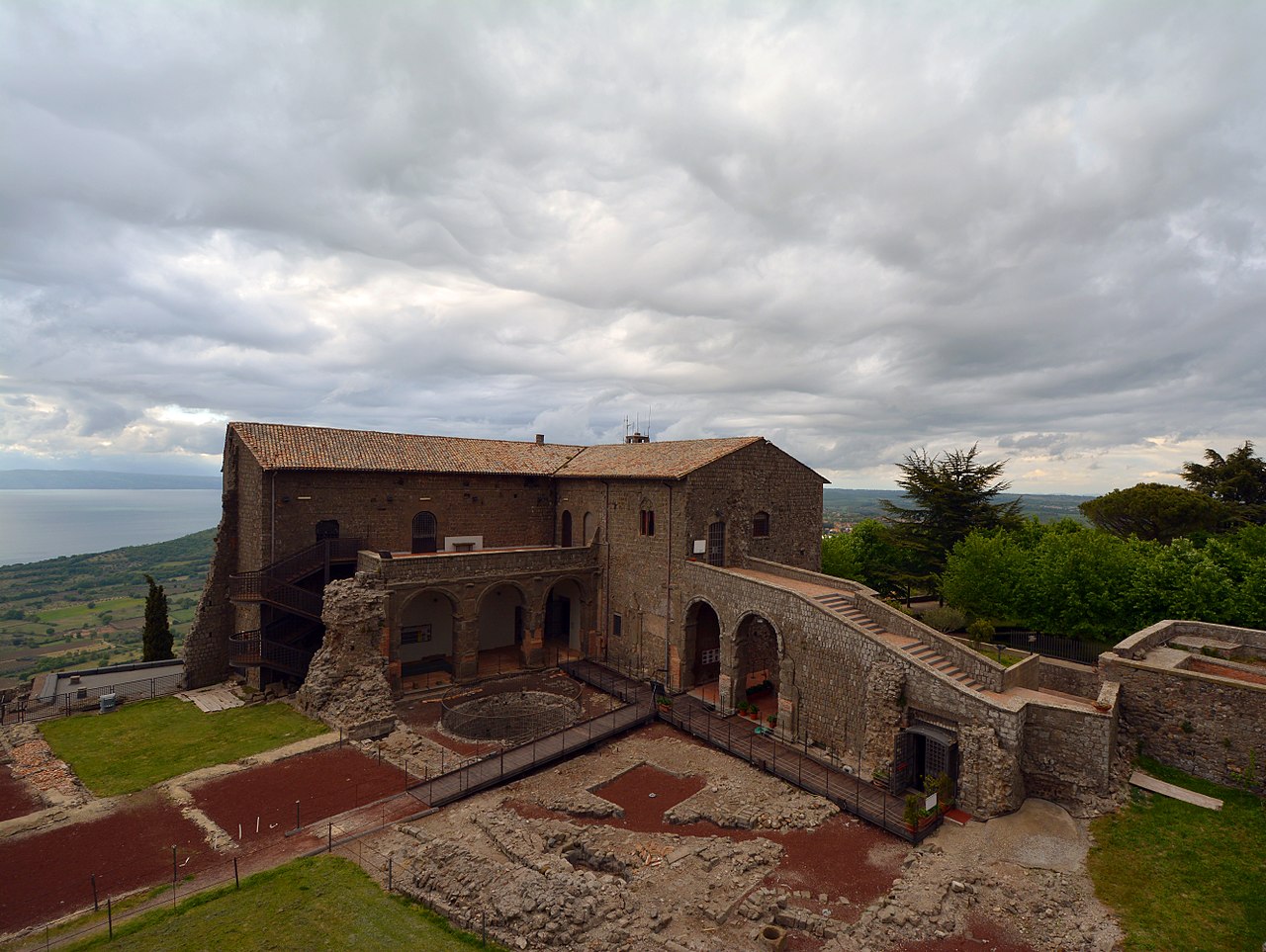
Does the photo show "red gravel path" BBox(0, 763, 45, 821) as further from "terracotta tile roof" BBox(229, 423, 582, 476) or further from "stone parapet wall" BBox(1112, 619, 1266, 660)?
"stone parapet wall" BBox(1112, 619, 1266, 660)

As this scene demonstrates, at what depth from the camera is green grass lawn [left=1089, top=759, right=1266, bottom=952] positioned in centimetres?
1234

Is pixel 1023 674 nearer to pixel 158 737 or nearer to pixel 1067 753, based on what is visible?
pixel 1067 753

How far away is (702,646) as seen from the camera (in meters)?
27.8

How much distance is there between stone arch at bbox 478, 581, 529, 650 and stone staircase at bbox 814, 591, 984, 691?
16490mm

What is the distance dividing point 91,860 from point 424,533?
54.9 ft

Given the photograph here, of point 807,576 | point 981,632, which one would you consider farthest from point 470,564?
point 981,632

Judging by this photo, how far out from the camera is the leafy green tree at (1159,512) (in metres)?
42.8

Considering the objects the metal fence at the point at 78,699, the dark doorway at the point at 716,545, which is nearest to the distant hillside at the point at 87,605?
the metal fence at the point at 78,699

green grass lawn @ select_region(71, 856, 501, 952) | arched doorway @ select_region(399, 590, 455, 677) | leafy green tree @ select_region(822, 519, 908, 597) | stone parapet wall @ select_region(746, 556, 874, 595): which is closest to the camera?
green grass lawn @ select_region(71, 856, 501, 952)

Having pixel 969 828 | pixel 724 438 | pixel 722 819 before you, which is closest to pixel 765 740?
pixel 722 819

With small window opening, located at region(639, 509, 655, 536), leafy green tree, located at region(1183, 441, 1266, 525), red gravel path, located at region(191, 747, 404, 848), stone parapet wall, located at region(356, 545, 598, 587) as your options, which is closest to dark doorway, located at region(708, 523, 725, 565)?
small window opening, located at region(639, 509, 655, 536)

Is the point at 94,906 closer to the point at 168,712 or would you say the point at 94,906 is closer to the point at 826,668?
the point at 168,712

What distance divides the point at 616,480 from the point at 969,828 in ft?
61.4

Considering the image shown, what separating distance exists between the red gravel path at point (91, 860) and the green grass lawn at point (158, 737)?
220cm
